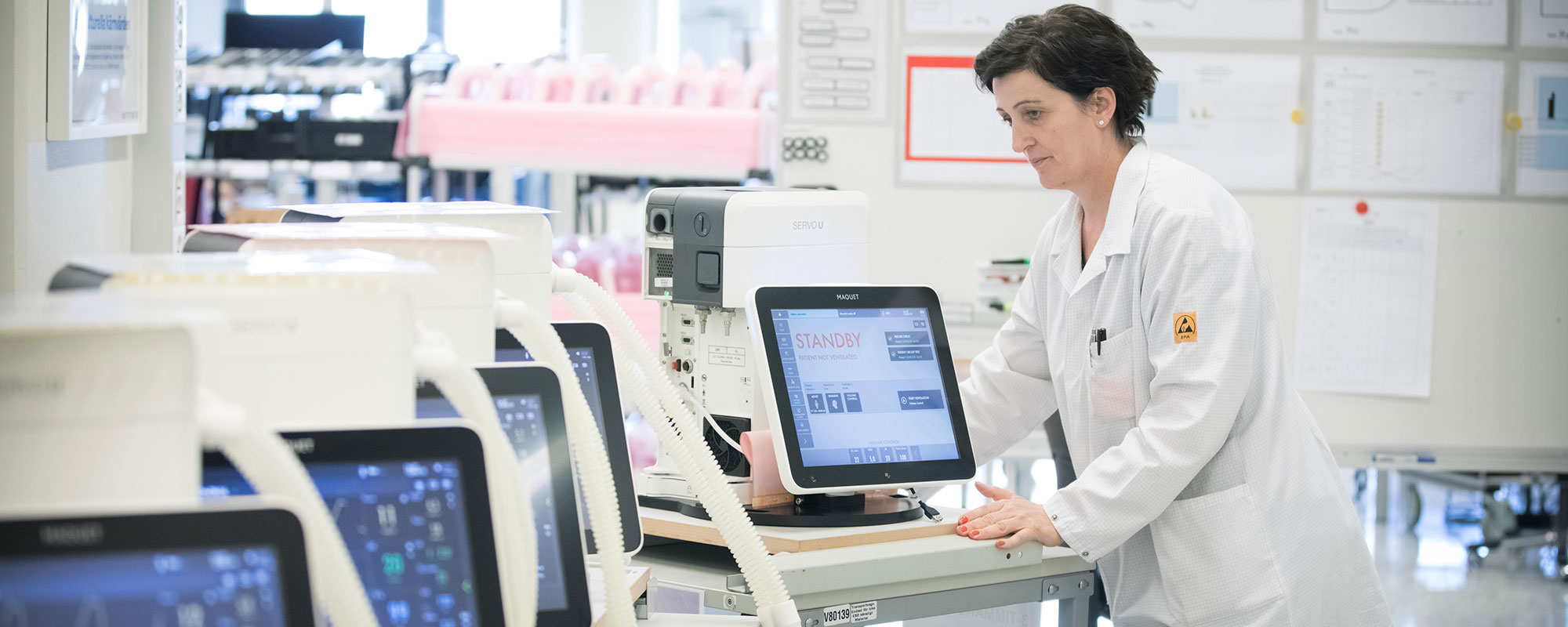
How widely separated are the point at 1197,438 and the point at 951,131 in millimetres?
2476

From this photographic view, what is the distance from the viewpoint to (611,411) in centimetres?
168

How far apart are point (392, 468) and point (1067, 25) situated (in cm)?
145

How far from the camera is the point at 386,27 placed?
22.3ft

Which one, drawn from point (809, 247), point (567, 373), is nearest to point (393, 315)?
point (567, 373)

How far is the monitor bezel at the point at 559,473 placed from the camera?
1.24 m

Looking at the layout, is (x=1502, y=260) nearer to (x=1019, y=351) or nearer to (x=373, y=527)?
(x=1019, y=351)

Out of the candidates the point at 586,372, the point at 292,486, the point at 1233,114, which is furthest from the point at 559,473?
the point at 1233,114

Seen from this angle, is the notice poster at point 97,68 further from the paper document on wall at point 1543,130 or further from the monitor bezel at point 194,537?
the paper document on wall at point 1543,130

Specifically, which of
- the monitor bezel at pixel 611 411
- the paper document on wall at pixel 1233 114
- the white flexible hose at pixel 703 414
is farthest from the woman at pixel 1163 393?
the paper document on wall at pixel 1233 114

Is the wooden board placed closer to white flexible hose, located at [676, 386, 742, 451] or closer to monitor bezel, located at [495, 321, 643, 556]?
white flexible hose, located at [676, 386, 742, 451]

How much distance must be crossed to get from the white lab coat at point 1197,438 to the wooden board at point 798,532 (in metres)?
0.21

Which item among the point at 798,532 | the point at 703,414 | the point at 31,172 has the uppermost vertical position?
the point at 31,172

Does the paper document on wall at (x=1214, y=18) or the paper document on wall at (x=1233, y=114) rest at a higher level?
the paper document on wall at (x=1214, y=18)

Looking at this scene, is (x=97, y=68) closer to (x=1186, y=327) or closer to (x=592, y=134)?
(x=592, y=134)
